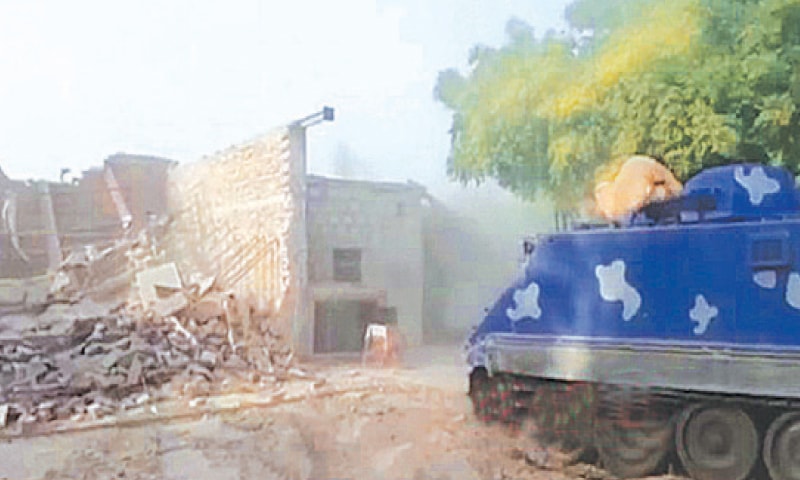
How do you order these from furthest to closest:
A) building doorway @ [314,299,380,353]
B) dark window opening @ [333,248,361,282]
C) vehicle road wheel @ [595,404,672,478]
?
dark window opening @ [333,248,361,282] → building doorway @ [314,299,380,353] → vehicle road wheel @ [595,404,672,478]

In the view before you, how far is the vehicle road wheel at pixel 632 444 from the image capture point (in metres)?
3.32

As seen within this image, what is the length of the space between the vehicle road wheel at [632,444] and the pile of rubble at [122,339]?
10.8 feet

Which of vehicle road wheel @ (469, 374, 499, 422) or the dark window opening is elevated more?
the dark window opening

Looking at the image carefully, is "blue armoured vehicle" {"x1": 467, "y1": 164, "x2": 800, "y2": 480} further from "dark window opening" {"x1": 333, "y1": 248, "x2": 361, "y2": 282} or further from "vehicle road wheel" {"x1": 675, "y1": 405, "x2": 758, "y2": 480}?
"dark window opening" {"x1": 333, "y1": 248, "x2": 361, "y2": 282}

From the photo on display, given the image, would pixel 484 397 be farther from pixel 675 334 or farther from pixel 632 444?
pixel 675 334

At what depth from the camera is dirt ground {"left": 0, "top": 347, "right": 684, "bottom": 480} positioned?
11.6ft

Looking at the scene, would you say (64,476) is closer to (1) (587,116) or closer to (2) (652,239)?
(2) (652,239)

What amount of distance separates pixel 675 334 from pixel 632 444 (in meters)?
0.54

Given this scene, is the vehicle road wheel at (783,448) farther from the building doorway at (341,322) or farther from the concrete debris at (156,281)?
the concrete debris at (156,281)

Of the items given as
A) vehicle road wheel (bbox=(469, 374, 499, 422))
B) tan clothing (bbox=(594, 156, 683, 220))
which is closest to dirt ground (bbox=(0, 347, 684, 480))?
vehicle road wheel (bbox=(469, 374, 499, 422))

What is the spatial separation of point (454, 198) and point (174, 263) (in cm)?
346

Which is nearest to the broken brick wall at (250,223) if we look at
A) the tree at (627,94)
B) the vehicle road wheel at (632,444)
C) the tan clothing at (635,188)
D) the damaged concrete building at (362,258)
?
the damaged concrete building at (362,258)

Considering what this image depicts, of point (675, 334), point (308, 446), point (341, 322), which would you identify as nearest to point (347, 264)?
point (341, 322)

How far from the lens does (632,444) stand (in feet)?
11.1
